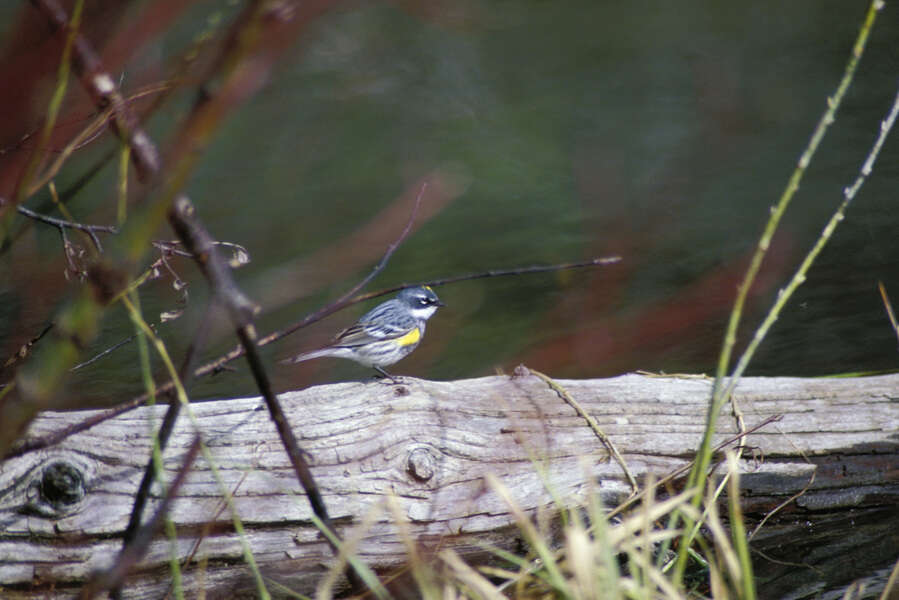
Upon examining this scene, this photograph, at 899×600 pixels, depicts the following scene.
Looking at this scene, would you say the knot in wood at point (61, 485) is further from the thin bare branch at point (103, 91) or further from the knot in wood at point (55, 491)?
the thin bare branch at point (103, 91)

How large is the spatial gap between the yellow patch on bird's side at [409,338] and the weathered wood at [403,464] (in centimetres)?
123

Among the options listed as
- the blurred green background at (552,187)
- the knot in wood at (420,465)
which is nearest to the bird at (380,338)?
the blurred green background at (552,187)

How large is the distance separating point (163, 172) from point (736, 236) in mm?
6014

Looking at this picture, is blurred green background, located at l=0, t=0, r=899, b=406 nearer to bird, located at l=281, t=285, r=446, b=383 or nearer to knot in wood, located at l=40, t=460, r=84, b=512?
bird, located at l=281, t=285, r=446, b=383

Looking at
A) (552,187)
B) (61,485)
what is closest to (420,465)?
(61,485)

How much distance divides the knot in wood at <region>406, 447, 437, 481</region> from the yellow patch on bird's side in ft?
5.16

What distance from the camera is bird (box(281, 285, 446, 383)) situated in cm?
414

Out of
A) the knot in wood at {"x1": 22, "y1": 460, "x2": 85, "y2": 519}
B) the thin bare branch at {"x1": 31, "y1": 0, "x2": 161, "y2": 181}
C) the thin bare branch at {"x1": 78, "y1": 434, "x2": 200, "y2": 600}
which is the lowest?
the knot in wood at {"x1": 22, "y1": 460, "x2": 85, "y2": 519}

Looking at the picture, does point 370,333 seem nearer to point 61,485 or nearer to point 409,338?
point 409,338

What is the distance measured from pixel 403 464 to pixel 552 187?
466 cm

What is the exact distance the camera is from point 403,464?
8.82 ft

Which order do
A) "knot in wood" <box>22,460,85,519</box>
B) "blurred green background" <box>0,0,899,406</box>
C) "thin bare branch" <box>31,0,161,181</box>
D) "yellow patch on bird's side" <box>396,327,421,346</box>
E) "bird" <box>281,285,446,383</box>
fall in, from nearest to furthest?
"thin bare branch" <box>31,0,161,181</box>
"knot in wood" <box>22,460,85,519</box>
"bird" <box>281,285,446,383</box>
"yellow patch on bird's side" <box>396,327,421,346</box>
"blurred green background" <box>0,0,899,406</box>

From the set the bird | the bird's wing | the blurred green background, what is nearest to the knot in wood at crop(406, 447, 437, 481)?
the bird

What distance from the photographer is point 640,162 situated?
7473mm
